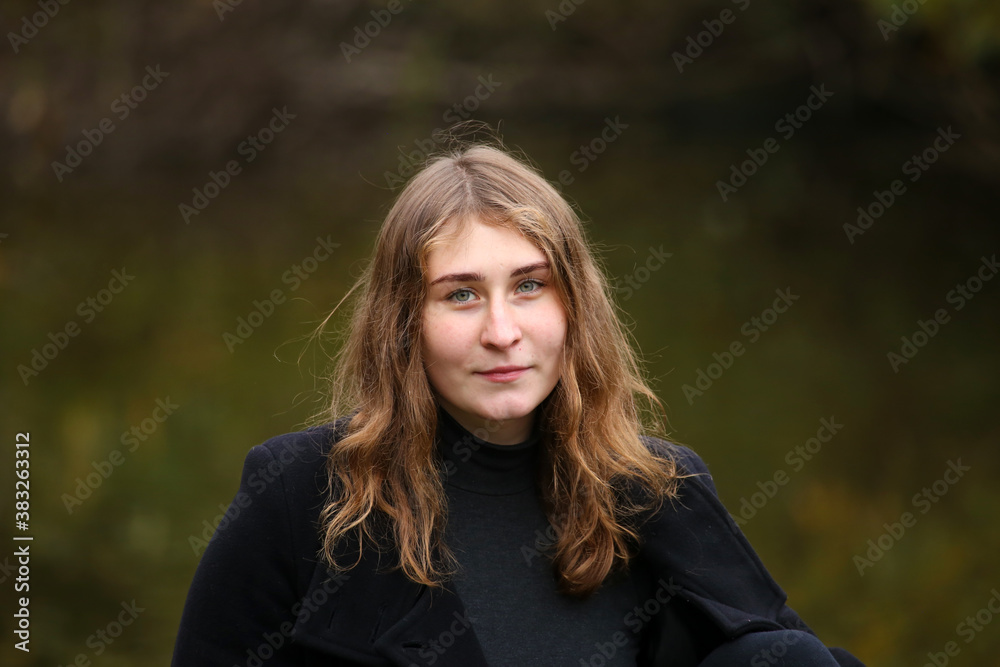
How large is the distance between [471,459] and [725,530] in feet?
1.51

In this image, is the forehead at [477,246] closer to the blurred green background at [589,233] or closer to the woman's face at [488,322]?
the woman's face at [488,322]

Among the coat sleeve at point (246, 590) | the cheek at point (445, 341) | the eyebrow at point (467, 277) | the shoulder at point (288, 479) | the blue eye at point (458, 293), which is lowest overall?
the coat sleeve at point (246, 590)

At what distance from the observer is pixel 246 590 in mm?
1691

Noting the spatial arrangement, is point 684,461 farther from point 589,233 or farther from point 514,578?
point 589,233

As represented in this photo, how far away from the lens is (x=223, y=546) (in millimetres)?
1693

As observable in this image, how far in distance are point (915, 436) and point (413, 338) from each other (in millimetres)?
3872

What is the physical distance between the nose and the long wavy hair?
12cm

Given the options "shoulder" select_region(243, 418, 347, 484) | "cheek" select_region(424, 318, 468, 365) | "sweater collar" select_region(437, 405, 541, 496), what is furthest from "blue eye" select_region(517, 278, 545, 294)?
"shoulder" select_region(243, 418, 347, 484)

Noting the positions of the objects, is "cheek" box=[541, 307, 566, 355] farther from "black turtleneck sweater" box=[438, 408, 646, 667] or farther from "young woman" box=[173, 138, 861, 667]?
"black turtleneck sweater" box=[438, 408, 646, 667]

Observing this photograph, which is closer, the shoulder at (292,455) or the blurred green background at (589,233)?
the shoulder at (292,455)

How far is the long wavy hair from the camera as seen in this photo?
1735 mm

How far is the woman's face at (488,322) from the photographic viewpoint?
5.63 feet

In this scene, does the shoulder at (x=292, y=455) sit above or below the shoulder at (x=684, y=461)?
below

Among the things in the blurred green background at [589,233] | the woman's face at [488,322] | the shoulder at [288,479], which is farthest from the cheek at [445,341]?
the blurred green background at [589,233]
